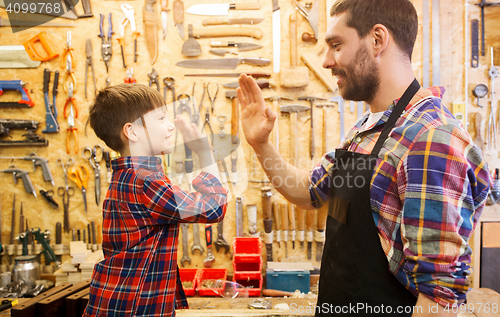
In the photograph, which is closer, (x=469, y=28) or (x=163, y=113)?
(x=163, y=113)

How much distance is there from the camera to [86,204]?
298 centimetres

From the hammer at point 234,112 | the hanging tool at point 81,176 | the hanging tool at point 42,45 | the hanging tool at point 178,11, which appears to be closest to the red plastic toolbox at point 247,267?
the hammer at point 234,112

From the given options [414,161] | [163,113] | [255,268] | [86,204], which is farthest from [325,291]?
[86,204]

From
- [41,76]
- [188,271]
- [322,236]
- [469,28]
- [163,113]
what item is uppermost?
[469,28]

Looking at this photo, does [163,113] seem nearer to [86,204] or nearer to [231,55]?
[231,55]

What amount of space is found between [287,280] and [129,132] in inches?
80.2

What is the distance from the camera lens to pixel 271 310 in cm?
184

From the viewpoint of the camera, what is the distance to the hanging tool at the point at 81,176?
2934 mm

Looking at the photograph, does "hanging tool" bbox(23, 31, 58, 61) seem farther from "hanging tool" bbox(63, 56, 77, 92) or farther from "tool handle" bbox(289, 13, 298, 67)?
"tool handle" bbox(289, 13, 298, 67)

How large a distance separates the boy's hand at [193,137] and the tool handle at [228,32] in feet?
6.33

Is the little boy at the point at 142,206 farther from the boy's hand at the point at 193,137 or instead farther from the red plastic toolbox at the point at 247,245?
the red plastic toolbox at the point at 247,245

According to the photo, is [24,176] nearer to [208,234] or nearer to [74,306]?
[74,306]

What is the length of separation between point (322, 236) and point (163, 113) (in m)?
2.16

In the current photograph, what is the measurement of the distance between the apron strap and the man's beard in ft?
0.32
